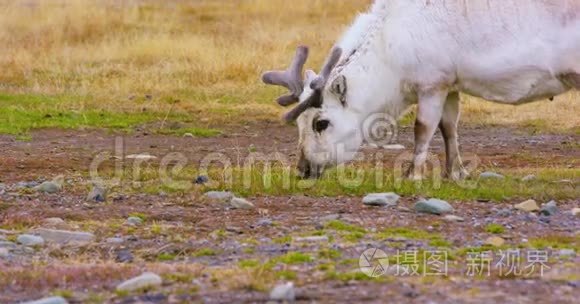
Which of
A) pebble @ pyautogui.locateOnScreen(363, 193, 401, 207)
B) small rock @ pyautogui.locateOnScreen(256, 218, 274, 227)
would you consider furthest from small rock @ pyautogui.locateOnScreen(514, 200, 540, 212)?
small rock @ pyautogui.locateOnScreen(256, 218, 274, 227)

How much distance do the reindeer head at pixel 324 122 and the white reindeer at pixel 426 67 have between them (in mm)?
11

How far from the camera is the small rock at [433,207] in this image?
10.9 m

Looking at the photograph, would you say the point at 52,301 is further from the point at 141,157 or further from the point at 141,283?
the point at 141,157

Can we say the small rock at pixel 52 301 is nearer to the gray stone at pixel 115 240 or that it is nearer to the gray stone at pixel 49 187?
the gray stone at pixel 115 240

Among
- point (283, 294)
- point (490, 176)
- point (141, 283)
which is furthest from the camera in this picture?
point (490, 176)

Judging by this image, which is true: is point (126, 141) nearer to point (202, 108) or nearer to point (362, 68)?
point (202, 108)

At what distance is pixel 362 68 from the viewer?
12.9 meters

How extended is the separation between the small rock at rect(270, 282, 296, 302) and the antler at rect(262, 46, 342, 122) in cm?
575

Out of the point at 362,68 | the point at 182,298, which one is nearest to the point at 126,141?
the point at 362,68

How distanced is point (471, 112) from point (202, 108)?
4643 millimetres

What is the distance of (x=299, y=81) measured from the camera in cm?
1328

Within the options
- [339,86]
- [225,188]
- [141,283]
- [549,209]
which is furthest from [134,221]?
[549,209]

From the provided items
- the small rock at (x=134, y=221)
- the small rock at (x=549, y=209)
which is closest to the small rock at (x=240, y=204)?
the small rock at (x=134, y=221)

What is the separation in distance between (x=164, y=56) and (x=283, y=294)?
1889 centimetres
